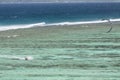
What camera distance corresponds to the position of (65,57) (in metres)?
30.0

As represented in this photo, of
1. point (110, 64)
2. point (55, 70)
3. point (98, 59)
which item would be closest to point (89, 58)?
point (98, 59)

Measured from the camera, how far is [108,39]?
39.9 m

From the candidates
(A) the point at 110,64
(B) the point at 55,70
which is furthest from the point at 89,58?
(B) the point at 55,70

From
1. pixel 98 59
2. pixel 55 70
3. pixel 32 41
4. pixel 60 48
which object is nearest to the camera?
pixel 55 70

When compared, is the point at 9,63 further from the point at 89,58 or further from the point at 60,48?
the point at 60,48

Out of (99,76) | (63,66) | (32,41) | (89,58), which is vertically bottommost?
(99,76)

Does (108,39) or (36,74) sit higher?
(108,39)

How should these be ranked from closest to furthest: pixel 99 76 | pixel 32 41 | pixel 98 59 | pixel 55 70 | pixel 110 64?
pixel 99 76 < pixel 55 70 < pixel 110 64 < pixel 98 59 < pixel 32 41

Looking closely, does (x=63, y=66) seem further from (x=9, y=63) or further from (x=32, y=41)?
(x=32, y=41)

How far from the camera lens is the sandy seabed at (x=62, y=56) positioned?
2423 cm

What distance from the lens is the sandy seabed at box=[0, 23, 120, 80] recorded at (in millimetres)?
24234

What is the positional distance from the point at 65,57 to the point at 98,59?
1817 mm

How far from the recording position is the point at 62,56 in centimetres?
3039

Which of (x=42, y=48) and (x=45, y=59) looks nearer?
(x=45, y=59)
